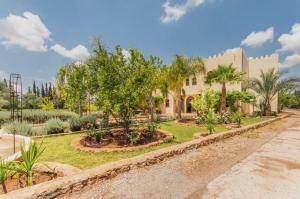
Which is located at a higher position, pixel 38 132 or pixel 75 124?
pixel 75 124

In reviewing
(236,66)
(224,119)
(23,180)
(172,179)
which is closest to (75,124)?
(23,180)

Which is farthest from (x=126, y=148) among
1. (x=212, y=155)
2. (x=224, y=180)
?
(x=224, y=180)

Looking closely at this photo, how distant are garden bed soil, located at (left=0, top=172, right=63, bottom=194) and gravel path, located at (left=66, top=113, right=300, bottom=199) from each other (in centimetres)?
107

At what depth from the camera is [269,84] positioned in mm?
23438

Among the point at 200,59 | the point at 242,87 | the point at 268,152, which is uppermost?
the point at 200,59

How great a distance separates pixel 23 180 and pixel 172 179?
3146mm

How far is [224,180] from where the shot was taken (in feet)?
14.0

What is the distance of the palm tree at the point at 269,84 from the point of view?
2300 cm

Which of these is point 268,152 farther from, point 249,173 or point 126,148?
point 126,148

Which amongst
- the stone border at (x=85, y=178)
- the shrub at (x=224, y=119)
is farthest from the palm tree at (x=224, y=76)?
the stone border at (x=85, y=178)

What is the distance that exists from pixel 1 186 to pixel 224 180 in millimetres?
4500

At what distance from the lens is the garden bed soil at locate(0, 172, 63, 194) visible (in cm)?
377

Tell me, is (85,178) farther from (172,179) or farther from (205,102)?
(205,102)

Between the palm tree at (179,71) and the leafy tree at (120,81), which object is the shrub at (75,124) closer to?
the leafy tree at (120,81)
